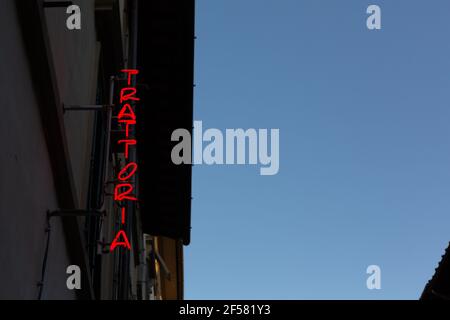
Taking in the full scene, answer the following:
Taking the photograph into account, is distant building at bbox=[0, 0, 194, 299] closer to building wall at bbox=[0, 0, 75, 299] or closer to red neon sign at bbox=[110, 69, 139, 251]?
building wall at bbox=[0, 0, 75, 299]

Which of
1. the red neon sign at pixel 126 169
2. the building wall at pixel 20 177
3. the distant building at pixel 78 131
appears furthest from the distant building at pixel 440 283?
the building wall at pixel 20 177

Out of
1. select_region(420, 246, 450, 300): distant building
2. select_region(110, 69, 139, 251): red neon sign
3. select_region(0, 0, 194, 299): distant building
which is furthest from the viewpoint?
select_region(420, 246, 450, 300): distant building

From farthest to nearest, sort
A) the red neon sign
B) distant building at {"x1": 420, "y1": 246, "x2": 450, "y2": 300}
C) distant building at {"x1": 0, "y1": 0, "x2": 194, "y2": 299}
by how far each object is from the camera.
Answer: distant building at {"x1": 420, "y1": 246, "x2": 450, "y2": 300} < the red neon sign < distant building at {"x1": 0, "y1": 0, "x2": 194, "y2": 299}

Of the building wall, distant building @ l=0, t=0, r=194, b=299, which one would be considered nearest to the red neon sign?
distant building @ l=0, t=0, r=194, b=299

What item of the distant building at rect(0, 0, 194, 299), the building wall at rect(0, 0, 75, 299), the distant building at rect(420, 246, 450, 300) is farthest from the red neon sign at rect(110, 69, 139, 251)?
the distant building at rect(420, 246, 450, 300)

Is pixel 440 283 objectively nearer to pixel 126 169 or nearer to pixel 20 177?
pixel 126 169

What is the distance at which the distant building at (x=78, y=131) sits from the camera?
15.9 feet

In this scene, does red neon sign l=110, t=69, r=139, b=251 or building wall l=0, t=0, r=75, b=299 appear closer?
building wall l=0, t=0, r=75, b=299

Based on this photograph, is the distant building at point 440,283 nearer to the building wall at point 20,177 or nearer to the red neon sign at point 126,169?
the red neon sign at point 126,169

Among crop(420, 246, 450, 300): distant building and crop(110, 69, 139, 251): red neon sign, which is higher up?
crop(110, 69, 139, 251): red neon sign

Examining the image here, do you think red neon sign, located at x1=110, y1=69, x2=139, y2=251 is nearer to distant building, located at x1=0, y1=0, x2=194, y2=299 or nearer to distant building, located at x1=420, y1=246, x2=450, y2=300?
distant building, located at x1=0, y1=0, x2=194, y2=299

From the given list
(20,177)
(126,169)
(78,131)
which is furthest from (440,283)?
(20,177)

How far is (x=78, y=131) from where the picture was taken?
7.60 metres

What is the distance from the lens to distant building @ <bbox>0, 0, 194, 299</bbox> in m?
4.84
